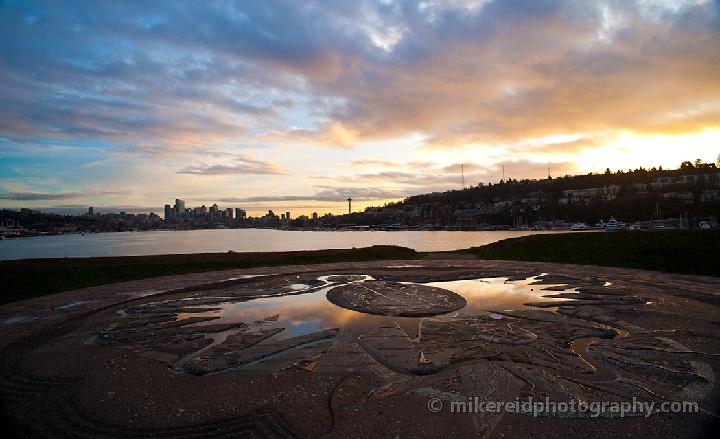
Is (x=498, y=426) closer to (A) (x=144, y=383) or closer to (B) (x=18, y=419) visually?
(A) (x=144, y=383)

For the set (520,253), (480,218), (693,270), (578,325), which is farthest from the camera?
(480,218)

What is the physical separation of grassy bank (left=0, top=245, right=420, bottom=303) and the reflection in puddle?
343 inches

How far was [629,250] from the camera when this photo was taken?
21.9 metres

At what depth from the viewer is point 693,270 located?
17.4 meters

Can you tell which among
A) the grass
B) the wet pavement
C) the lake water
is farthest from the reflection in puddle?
the lake water

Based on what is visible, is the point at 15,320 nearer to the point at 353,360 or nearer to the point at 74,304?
the point at 74,304

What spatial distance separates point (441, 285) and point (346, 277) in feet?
16.1

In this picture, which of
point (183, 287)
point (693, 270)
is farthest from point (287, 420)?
point (693, 270)

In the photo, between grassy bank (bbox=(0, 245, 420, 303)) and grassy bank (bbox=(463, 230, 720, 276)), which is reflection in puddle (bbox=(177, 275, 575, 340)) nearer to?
grassy bank (bbox=(463, 230, 720, 276))

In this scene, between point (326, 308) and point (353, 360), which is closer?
point (353, 360)

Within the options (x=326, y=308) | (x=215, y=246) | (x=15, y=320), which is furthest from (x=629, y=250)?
(x=215, y=246)

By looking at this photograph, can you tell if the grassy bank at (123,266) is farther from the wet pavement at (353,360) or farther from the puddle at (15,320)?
the puddle at (15,320)

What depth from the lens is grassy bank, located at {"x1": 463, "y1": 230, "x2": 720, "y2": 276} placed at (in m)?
18.4

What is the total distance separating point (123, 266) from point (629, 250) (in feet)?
91.8
